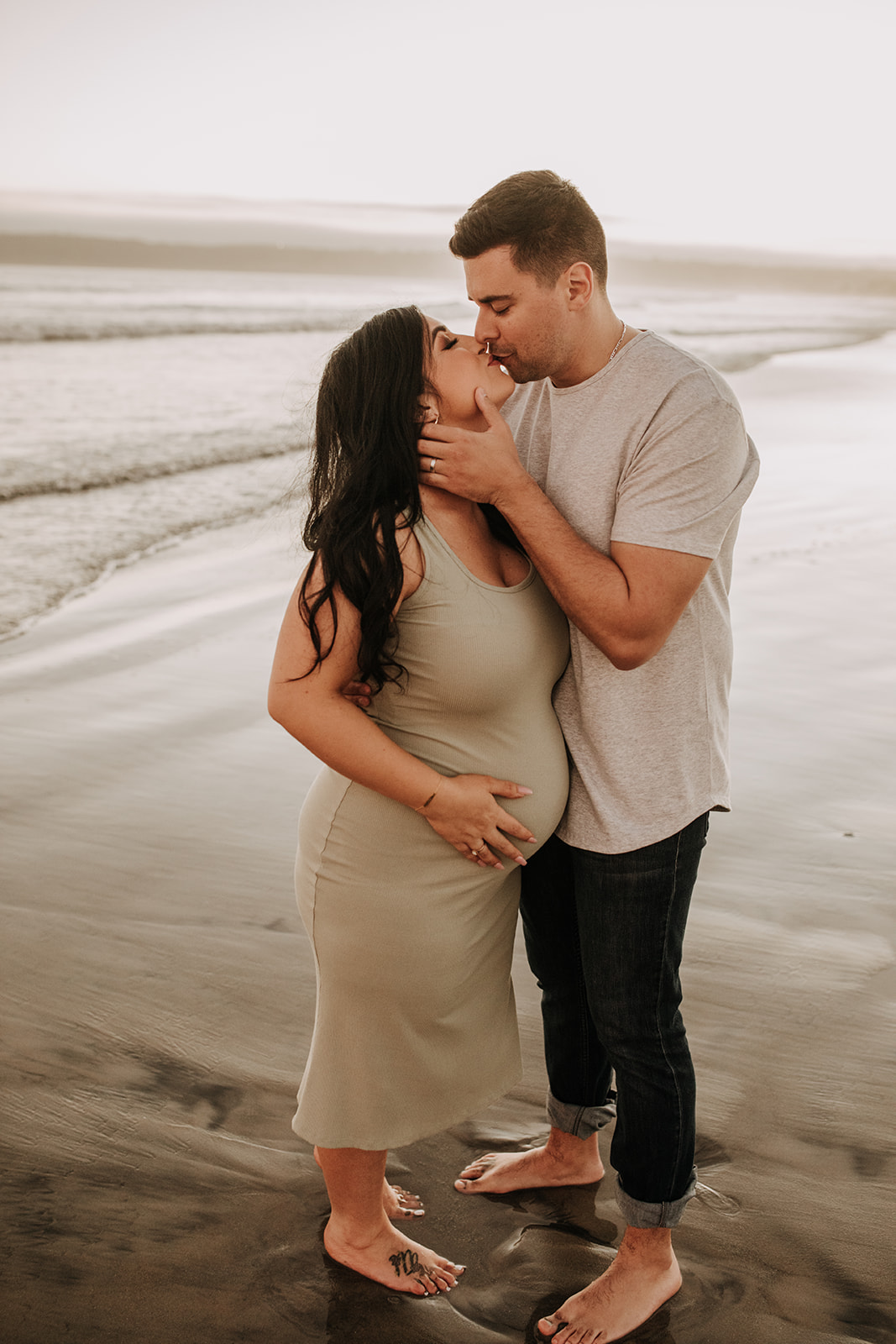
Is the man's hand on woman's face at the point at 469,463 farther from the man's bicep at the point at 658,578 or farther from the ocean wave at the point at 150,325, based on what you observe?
the ocean wave at the point at 150,325

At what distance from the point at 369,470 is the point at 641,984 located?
1.10 meters

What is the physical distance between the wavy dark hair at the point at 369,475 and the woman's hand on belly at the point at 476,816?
23 cm

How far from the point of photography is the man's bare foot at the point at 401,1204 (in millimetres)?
2426

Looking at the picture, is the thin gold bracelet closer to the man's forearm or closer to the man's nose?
the man's forearm

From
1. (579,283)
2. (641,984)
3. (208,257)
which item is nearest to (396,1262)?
(641,984)

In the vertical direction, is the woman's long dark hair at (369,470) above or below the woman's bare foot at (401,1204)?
above

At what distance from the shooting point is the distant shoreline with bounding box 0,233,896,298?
5216cm

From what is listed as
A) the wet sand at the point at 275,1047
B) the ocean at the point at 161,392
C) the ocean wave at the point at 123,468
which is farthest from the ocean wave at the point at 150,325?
the wet sand at the point at 275,1047

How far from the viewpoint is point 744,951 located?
11.0ft

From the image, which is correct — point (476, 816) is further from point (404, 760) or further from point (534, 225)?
point (534, 225)

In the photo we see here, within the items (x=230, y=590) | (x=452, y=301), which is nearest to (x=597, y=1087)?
(x=230, y=590)

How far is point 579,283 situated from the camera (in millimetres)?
2141

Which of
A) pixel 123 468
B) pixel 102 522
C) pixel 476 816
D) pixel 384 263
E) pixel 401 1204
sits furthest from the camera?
pixel 384 263

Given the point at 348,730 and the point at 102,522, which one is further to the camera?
the point at 102,522
